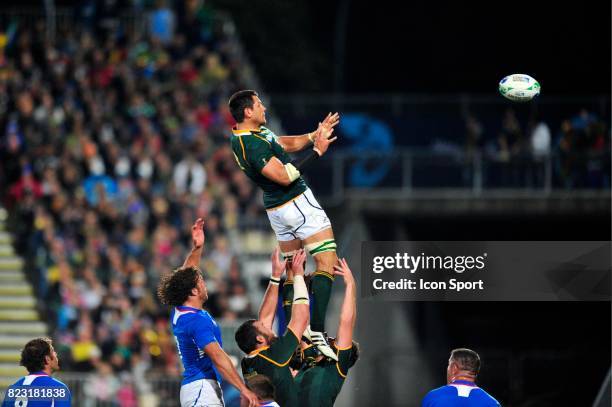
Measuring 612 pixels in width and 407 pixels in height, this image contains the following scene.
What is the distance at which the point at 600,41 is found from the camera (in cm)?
3634

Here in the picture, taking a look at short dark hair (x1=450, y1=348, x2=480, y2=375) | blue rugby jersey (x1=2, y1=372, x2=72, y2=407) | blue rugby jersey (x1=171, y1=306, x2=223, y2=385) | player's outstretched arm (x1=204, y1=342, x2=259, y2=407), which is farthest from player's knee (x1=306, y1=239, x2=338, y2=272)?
blue rugby jersey (x1=2, y1=372, x2=72, y2=407)

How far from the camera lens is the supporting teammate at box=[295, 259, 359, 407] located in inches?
477

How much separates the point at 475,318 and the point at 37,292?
9.20 meters

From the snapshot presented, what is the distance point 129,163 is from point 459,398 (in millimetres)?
14196

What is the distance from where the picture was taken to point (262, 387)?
11.4 m

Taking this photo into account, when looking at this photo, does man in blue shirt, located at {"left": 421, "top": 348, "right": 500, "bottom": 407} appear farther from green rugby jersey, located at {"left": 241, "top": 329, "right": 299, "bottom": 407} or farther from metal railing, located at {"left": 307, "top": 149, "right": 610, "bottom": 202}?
metal railing, located at {"left": 307, "top": 149, "right": 610, "bottom": 202}

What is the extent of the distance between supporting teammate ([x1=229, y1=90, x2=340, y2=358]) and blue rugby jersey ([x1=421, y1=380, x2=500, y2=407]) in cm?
126

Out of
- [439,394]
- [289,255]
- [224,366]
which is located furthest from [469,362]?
[289,255]

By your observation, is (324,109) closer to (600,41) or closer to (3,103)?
(3,103)

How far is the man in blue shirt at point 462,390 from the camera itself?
12117 mm

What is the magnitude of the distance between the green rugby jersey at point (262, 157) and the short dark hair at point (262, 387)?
7.70 ft

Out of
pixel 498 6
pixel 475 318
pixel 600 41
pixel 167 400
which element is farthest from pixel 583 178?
pixel 498 6

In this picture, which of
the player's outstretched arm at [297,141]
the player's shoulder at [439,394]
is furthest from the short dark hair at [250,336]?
the player's outstretched arm at [297,141]

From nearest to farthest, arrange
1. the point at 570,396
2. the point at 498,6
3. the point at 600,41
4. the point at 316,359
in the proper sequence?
the point at 316,359
the point at 570,396
the point at 600,41
the point at 498,6
